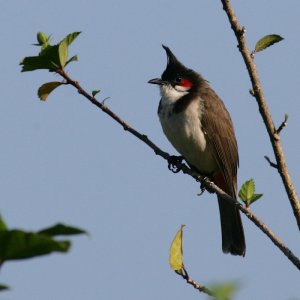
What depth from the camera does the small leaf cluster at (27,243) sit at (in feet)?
2.85

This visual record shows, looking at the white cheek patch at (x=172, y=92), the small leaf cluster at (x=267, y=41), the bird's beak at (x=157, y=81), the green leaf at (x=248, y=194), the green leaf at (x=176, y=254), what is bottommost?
the green leaf at (x=176, y=254)

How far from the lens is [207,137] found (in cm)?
468

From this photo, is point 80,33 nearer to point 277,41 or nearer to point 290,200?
point 277,41

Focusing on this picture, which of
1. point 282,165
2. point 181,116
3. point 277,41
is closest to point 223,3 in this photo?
point 277,41

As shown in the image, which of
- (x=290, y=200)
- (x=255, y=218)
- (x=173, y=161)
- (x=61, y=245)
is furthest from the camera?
(x=173, y=161)

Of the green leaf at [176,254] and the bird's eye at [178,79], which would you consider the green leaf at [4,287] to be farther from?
the bird's eye at [178,79]

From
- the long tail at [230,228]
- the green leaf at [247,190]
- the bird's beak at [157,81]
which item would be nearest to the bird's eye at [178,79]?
the bird's beak at [157,81]

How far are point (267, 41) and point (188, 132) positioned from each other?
212 centimetres

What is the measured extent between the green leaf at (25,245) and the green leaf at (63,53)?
1758 mm

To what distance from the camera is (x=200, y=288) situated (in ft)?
7.62

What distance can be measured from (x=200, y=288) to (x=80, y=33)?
1125mm

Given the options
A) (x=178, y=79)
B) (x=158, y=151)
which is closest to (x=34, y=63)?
(x=158, y=151)

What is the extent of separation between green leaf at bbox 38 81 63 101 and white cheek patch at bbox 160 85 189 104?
1.91 m

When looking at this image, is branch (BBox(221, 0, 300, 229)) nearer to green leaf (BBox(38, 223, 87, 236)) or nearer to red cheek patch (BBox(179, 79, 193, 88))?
green leaf (BBox(38, 223, 87, 236))
